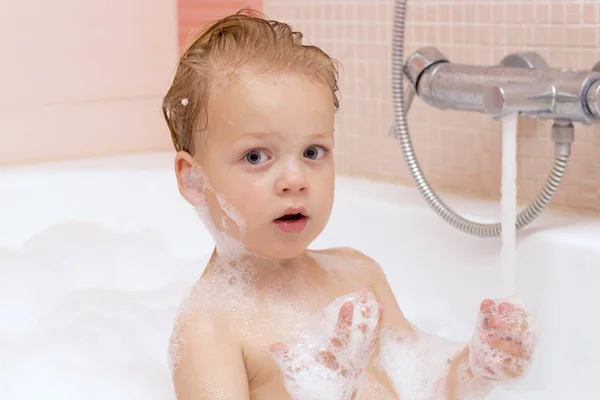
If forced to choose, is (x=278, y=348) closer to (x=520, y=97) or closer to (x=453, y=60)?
(x=520, y=97)

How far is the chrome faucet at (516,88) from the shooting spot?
131cm

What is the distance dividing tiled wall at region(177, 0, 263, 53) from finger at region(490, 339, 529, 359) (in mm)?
1218

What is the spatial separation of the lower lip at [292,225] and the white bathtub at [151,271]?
458 mm

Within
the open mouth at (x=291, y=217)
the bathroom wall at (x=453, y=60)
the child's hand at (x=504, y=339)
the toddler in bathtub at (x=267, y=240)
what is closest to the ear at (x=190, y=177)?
the toddler in bathtub at (x=267, y=240)

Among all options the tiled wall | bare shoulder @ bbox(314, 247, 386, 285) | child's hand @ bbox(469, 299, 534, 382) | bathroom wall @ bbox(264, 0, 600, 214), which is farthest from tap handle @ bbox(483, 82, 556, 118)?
the tiled wall

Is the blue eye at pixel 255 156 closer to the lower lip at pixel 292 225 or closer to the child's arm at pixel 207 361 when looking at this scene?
the lower lip at pixel 292 225

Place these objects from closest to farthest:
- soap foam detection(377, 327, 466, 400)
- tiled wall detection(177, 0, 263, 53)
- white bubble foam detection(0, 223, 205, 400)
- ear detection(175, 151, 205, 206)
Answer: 1. ear detection(175, 151, 205, 206)
2. soap foam detection(377, 327, 466, 400)
3. white bubble foam detection(0, 223, 205, 400)
4. tiled wall detection(177, 0, 263, 53)

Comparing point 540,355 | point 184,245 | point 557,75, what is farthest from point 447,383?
point 184,245

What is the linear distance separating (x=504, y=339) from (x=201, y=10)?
4.46 feet

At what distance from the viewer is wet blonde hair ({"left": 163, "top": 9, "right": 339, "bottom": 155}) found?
3.46 ft

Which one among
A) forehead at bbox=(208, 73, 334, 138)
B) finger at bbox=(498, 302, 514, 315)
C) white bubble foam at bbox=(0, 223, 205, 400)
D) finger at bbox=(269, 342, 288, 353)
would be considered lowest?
white bubble foam at bbox=(0, 223, 205, 400)

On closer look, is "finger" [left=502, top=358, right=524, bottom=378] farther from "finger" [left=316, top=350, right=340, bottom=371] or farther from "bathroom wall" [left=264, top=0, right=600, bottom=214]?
"bathroom wall" [left=264, top=0, right=600, bottom=214]

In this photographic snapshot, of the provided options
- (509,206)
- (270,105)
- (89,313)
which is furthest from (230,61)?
(89,313)

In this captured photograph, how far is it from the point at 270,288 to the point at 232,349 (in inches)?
3.8
